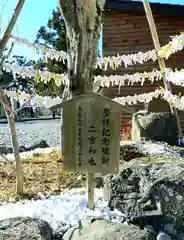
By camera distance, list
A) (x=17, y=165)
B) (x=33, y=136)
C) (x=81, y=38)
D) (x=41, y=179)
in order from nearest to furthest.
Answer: (x=81, y=38)
(x=17, y=165)
(x=41, y=179)
(x=33, y=136)

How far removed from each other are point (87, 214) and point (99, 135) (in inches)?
31.1

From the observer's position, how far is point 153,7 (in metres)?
11.2

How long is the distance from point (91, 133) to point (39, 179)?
2021 millimetres

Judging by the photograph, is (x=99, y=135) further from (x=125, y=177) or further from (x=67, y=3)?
(x=67, y=3)

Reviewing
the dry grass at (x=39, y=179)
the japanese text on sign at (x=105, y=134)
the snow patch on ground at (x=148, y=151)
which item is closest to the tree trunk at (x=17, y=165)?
the dry grass at (x=39, y=179)

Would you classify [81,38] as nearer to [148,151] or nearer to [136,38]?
[148,151]

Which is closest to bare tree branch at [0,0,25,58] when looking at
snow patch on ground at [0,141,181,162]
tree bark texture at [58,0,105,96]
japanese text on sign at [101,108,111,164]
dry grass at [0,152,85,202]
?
tree bark texture at [58,0,105,96]

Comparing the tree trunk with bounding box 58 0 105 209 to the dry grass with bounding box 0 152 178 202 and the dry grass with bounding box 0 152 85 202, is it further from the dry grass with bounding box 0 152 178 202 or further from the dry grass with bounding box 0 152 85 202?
the dry grass with bounding box 0 152 85 202

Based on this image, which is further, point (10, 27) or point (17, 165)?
point (17, 165)

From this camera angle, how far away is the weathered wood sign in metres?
3.32

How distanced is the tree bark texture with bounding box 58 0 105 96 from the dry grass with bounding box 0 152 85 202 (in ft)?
4.90

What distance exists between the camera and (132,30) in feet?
39.7

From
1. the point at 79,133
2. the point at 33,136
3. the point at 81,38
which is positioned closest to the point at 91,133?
the point at 79,133

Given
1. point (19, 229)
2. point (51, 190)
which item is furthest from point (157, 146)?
point (19, 229)
